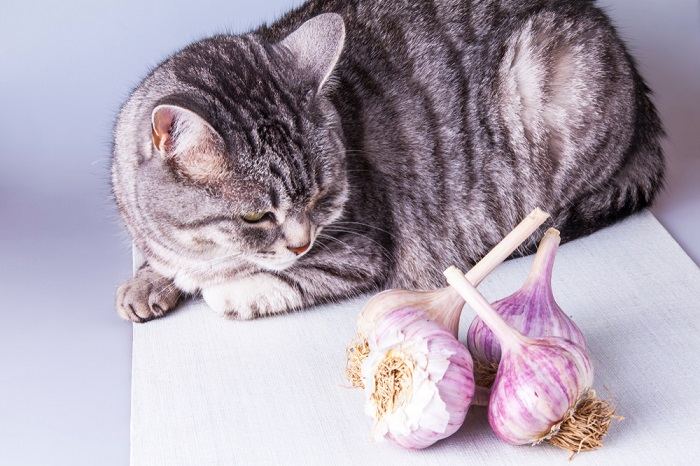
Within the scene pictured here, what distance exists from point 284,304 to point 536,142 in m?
0.69

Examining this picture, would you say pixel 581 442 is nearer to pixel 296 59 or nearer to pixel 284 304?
pixel 284 304

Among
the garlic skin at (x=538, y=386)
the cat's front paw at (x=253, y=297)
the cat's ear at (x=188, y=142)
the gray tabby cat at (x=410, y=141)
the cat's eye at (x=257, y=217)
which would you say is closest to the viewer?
the garlic skin at (x=538, y=386)

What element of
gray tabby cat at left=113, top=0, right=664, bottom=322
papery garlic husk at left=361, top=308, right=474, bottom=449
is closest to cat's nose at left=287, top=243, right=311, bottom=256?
gray tabby cat at left=113, top=0, right=664, bottom=322

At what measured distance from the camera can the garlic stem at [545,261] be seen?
180cm

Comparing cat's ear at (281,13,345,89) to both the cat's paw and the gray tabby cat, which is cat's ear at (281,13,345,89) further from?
the cat's paw

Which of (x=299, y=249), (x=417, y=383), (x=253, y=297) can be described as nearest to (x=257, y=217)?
(x=299, y=249)

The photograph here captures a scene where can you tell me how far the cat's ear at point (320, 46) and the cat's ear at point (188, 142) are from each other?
0.28 m

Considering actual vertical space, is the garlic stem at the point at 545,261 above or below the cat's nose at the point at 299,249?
above

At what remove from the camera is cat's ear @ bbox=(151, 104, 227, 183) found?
174 centimetres

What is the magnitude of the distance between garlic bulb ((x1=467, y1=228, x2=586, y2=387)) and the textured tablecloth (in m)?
0.13

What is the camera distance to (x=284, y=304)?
7.23ft

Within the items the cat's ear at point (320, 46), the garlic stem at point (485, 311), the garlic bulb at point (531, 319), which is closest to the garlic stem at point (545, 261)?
the garlic bulb at point (531, 319)

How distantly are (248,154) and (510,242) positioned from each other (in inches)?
19.5

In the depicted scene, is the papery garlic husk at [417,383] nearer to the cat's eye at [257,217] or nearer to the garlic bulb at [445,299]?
the garlic bulb at [445,299]
